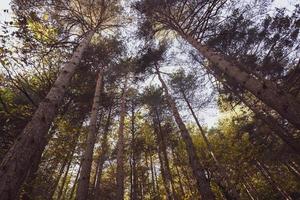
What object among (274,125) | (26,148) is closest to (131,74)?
(274,125)

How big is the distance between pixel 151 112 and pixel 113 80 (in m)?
5.20

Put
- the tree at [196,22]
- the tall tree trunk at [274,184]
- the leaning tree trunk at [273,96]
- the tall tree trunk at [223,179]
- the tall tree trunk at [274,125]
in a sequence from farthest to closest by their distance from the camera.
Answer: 1. the tall tree trunk at [274,184]
2. the tall tree trunk at [223,179]
3. the tall tree trunk at [274,125]
4. the tree at [196,22]
5. the leaning tree trunk at [273,96]

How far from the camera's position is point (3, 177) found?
2.96 metres

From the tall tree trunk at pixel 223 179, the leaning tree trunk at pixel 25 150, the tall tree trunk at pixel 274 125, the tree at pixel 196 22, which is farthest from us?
the tall tree trunk at pixel 223 179

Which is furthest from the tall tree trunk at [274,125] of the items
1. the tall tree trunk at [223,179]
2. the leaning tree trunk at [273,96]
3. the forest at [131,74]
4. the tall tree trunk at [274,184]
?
the tall tree trunk at [274,184]

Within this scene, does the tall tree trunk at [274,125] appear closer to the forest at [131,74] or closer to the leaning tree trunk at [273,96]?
the forest at [131,74]

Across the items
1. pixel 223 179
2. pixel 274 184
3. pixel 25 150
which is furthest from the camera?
pixel 274 184

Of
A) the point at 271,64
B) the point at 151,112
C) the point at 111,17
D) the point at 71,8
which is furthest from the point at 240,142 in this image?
the point at 71,8

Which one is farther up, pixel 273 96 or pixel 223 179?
pixel 223 179

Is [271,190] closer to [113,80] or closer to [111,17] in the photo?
[113,80]

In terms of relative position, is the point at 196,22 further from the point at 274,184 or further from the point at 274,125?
the point at 274,184

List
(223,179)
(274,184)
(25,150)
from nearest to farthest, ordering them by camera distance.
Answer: (25,150) < (223,179) < (274,184)

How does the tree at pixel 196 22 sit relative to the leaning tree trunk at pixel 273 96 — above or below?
above

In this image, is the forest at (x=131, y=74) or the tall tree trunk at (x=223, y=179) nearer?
the forest at (x=131, y=74)
